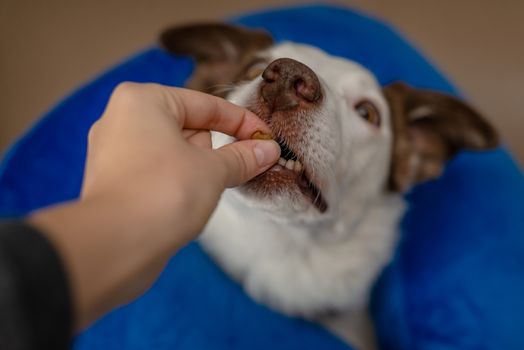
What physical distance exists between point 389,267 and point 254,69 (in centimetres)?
86

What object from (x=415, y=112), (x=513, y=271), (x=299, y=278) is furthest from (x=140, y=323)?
(x=513, y=271)

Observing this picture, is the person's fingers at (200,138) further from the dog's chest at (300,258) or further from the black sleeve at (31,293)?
the dog's chest at (300,258)

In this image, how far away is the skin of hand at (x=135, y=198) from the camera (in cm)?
45

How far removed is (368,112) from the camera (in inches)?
53.5

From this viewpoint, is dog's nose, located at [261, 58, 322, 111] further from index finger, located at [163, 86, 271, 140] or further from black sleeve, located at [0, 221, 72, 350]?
black sleeve, located at [0, 221, 72, 350]

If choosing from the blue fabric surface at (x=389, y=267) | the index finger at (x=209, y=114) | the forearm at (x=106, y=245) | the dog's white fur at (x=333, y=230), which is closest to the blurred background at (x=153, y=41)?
the blue fabric surface at (x=389, y=267)

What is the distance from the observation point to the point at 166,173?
1.78ft

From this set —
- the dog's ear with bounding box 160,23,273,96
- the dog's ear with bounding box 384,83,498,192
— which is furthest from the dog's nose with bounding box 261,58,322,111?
the dog's ear with bounding box 384,83,498,192

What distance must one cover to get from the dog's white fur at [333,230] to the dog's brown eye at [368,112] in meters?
0.02

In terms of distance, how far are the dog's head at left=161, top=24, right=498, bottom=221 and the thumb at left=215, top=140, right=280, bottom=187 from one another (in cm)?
20

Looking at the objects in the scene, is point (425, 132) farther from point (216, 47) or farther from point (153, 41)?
point (153, 41)

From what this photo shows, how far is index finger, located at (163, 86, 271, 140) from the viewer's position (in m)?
0.67

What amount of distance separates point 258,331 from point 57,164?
2.94 feet

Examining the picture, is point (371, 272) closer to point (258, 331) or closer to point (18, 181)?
point (258, 331)
